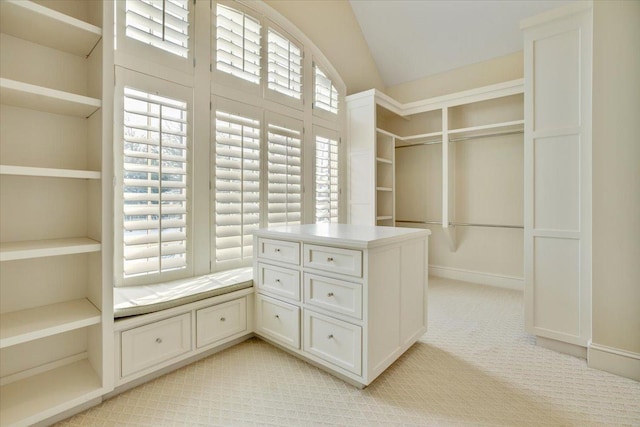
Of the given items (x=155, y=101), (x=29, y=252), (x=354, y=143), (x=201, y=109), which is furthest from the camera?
(x=354, y=143)

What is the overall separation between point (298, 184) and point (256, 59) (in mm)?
1214

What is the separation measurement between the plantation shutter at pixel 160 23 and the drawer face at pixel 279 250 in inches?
59.9

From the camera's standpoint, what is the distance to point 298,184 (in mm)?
3143

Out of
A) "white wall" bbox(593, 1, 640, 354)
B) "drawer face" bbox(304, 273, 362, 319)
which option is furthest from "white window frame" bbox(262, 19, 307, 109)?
"white wall" bbox(593, 1, 640, 354)

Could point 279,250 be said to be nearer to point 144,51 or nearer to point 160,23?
point 144,51

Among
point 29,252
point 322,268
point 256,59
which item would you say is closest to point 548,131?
point 322,268

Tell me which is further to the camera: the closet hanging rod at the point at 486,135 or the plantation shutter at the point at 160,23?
the closet hanging rod at the point at 486,135

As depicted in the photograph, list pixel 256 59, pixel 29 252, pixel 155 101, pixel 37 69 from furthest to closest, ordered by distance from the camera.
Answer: pixel 256 59, pixel 155 101, pixel 37 69, pixel 29 252

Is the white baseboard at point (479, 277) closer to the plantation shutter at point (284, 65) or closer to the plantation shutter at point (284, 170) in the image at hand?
the plantation shutter at point (284, 170)

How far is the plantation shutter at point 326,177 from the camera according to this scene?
11.3ft

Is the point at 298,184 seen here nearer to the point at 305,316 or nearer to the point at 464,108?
the point at 305,316

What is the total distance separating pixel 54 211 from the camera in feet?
5.31

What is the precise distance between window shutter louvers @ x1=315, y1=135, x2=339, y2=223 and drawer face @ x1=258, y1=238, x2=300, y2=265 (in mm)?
1284

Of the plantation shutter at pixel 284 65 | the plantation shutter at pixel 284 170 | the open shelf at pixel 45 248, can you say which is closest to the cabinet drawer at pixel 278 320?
the plantation shutter at pixel 284 170
